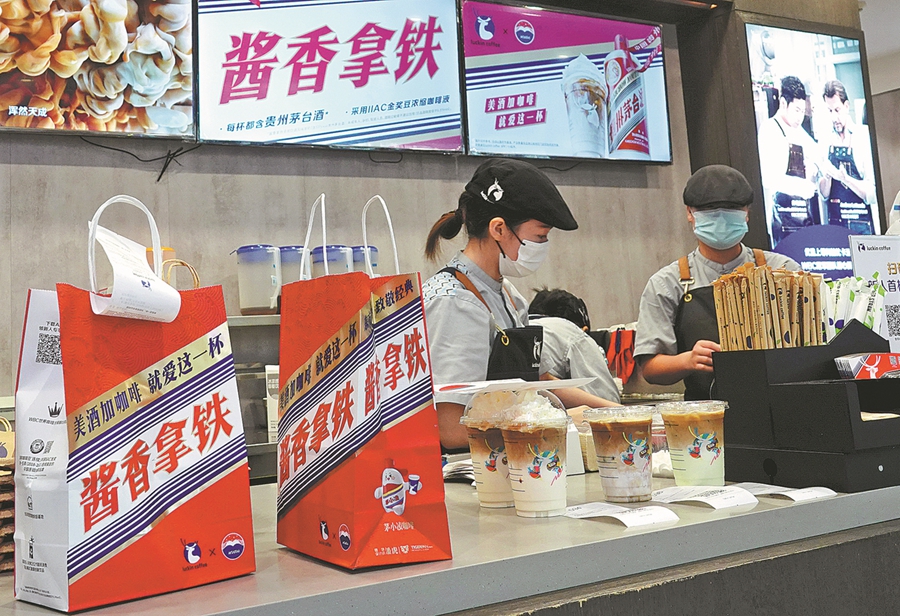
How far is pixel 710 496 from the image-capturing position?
1.23m

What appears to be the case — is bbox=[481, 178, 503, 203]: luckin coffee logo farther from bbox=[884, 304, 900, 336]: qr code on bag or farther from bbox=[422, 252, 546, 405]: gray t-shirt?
bbox=[884, 304, 900, 336]: qr code on bag

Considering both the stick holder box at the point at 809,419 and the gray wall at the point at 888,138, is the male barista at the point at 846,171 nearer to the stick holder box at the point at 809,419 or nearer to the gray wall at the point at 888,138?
→ the gray wall at the point at 888,138

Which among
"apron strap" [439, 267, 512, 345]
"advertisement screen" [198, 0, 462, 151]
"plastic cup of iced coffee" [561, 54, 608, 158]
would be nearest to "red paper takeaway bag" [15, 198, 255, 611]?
"apron strap" [439, 267, 512, 345]

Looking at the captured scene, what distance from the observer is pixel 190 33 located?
12.7ft

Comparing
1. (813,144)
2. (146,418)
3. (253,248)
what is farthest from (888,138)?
(146,418)

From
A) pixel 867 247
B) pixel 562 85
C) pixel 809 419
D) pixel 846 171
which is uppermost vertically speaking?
pixel 562 85

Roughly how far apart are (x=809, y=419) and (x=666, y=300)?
65.7 inches

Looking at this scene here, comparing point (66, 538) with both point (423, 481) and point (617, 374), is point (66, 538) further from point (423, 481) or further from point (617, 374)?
point (617, 374)

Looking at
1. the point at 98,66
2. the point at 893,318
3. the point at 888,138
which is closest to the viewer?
the point at 893,318

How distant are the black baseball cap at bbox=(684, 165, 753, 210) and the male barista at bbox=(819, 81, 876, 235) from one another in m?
2.33

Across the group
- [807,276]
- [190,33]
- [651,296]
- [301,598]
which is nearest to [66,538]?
[301,598]

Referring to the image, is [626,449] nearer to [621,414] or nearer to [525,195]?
[621,414]

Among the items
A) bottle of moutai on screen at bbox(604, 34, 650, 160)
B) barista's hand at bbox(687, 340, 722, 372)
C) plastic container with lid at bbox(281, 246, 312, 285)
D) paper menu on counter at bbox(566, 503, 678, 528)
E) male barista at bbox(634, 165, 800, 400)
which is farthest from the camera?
bottle of moutai on screen at bbox(604, 34, 650, 160)

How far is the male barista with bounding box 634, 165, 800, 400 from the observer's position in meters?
2.91
